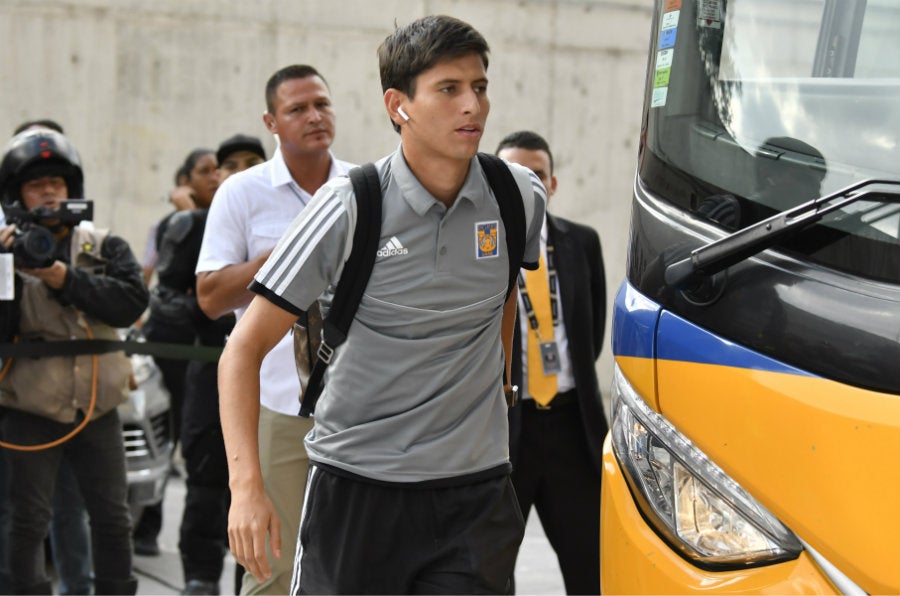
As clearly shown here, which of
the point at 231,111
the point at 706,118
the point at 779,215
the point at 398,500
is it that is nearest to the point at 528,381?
the point at 398,500

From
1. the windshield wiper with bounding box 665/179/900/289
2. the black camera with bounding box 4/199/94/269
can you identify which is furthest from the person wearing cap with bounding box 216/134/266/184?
the windshield wiper with bounding box 665/179/900/289

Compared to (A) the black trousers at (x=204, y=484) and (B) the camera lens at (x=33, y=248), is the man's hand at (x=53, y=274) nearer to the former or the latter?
(B) the camera lens at (x=33, y=248)

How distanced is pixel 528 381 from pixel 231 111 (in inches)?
263

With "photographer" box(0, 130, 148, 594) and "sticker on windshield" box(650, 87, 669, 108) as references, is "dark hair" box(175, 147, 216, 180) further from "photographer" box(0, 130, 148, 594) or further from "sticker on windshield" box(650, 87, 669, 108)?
"sticker on windshield" box(650, 87, 669, 108)

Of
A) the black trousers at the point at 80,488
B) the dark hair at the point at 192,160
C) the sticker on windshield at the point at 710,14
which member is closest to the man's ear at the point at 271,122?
the black trousers at the point at 80,488

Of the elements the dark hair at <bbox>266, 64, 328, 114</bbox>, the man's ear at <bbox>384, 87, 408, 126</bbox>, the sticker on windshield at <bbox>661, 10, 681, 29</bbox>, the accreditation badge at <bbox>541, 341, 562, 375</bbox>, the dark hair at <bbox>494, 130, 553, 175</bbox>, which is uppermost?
the sticker on windshield at <bbox>661, 10, 681, 29</bbox>

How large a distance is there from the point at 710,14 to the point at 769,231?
0.66 m

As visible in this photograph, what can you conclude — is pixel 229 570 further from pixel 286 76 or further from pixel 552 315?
pixel 286 76

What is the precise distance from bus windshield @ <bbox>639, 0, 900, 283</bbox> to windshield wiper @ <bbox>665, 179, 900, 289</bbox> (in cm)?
3

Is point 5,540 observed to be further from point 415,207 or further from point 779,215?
point 779,215

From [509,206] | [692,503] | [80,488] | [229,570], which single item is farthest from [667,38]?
[229,570]

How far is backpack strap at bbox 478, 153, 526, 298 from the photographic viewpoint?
2.96 meters

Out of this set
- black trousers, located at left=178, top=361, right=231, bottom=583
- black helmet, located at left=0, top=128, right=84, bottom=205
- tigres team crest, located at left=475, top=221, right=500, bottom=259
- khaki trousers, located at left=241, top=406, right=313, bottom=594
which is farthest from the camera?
black trousers, located at left=178, top=361, right=231, bottom=583

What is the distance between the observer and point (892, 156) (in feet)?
7.60
